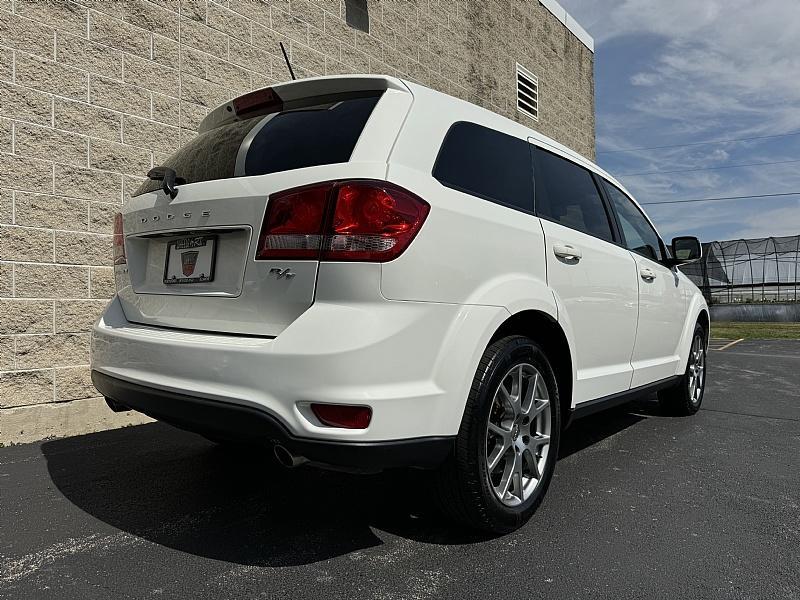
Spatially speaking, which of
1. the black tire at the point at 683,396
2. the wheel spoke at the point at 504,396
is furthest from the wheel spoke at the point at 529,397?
the black tire at the point at 683,396

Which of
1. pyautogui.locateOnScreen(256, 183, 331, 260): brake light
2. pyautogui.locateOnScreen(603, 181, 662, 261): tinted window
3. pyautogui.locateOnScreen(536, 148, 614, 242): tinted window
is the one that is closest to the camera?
pyautogui.locateOnScreen(256, 183, 331, 260): brake light

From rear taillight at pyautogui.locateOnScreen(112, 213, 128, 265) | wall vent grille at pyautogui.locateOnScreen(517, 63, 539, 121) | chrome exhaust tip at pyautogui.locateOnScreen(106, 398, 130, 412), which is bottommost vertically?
chrome exhaust tip at pyautogui.locateOnScreen(106, 398, 130, 412)

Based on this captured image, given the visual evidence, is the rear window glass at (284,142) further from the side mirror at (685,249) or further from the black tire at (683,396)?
the black tire at (683,396)

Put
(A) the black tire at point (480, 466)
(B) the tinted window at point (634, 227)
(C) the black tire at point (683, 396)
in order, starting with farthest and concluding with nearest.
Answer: (C) the black tire at point (683, 396) < (B) the tinted window at point (634, 227) < (A) the black tire at point (480, 466)

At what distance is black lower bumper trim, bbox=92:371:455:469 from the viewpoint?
199 centimetres

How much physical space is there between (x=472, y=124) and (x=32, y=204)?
11.0 ft

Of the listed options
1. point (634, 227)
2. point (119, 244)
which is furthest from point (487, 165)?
point (634, 227)

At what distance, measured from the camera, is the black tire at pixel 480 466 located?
89.2 inches

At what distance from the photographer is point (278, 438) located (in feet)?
6.64

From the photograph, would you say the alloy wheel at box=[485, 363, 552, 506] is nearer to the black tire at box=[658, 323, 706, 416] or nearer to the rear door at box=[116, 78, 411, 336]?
the rear door at box=[116, 78, 411, 336]

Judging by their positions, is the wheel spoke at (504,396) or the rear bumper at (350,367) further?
the wheel spoke at (504,396)

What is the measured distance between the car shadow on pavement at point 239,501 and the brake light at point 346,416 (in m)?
0.46

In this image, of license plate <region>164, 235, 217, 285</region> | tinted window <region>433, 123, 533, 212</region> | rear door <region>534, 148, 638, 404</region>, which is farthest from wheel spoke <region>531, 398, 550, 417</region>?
license plate <region>164, 235, 217, 285</region>

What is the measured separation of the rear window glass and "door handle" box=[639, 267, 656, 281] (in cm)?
235
